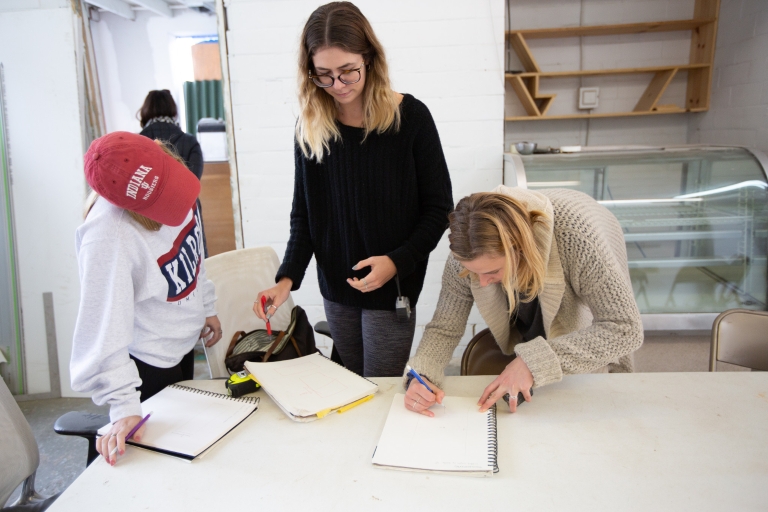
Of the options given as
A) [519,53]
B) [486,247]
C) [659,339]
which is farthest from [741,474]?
[519,53]

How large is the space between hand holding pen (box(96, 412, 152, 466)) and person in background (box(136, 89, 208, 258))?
6.34ft

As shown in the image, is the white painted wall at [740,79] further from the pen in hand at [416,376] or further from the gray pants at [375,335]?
the pen in hand at [416,376]

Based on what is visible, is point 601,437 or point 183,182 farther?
point 183,182

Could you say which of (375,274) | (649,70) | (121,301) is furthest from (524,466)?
(649,70)

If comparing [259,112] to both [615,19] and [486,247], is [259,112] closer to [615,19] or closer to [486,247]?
[486,247]

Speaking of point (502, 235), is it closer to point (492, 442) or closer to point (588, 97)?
point (492, 442)

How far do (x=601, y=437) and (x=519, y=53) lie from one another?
121 inches

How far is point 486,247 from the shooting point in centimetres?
111

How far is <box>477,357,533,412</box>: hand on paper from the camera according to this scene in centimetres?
116

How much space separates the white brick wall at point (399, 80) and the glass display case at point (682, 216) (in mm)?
241

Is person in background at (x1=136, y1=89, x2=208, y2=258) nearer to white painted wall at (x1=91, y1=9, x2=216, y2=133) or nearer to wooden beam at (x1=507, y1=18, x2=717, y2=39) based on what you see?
wooden beam at (x1=507, y1=18, x2=717, y2=39)

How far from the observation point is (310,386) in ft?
4.17

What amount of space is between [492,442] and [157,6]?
18.4 feet

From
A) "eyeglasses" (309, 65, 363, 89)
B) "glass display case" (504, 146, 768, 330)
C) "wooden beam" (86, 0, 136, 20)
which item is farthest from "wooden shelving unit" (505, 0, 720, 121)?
"wooden beam" (86, 0, 136, 20)
